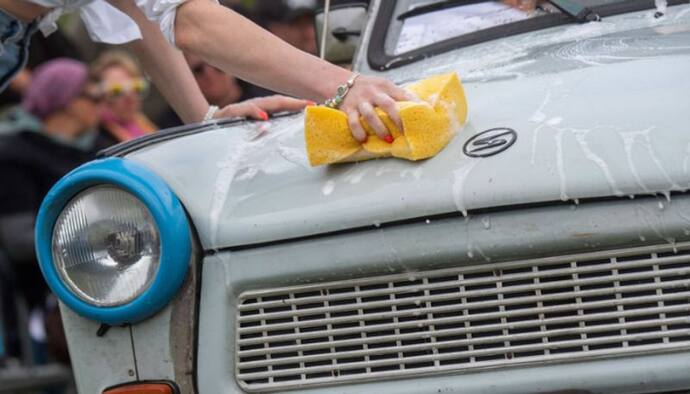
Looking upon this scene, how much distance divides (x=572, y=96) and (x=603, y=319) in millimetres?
517

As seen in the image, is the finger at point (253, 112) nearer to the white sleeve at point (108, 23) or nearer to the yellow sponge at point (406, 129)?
the white sleeve at point (108, 23)

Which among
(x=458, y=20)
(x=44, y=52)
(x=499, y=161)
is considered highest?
(x=44, y=52)

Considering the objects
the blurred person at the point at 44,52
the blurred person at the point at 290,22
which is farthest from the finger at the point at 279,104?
the blurred person at the point at 44,52

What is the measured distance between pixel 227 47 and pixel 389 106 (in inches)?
19.7

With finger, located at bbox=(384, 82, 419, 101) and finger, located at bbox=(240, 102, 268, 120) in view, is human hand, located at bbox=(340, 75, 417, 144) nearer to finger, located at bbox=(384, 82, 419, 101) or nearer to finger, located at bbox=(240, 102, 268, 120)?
finger, located at bbox=(384, 82, 419, 101)

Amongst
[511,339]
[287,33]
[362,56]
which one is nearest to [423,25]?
[362,56]

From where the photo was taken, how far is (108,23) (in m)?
4.19

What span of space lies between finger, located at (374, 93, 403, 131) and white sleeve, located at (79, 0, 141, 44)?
3.99 ft

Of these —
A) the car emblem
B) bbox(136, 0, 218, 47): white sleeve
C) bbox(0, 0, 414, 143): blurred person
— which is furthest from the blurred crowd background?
the car emblem

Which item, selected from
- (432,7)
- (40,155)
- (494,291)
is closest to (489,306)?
(494,291)

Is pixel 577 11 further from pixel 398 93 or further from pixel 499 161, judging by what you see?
pixel 499 161

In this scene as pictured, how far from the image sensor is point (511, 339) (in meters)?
3.02

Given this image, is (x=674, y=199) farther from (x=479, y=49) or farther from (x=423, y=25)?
(x=423, y=25)

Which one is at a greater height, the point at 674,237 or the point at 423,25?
the point at 423,25
